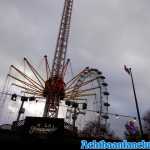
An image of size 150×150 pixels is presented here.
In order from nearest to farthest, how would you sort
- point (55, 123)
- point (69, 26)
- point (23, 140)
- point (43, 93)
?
point (23, 140) → point (55, 123) → point (43, 93) → point (69, 26)

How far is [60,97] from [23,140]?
41787 millimetres

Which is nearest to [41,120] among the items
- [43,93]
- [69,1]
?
[43,93]

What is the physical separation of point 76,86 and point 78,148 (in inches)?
1679

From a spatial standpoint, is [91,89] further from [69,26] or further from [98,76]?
[69,26]

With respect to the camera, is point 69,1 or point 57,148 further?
point 69,1

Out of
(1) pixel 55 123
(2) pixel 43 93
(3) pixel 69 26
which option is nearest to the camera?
(1) pixel 55 123

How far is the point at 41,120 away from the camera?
28.9 meters

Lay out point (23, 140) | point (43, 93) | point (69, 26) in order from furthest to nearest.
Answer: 1. point (69, 26)
2. point (43, 93)
3. point (23, 140)

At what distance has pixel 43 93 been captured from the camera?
6241 cm

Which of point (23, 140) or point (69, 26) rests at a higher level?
point (69, 26)

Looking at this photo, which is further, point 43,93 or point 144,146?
point 43,93

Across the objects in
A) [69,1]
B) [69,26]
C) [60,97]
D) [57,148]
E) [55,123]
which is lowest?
[57,148]

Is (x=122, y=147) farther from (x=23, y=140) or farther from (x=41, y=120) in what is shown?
(x=41, y=120)

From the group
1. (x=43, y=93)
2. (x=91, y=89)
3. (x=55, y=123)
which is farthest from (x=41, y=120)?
(x=91, y=89)
